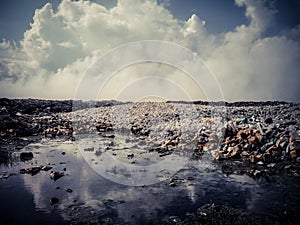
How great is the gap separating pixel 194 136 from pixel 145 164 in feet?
11.6

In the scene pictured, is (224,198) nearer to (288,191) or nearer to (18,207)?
(288,191)

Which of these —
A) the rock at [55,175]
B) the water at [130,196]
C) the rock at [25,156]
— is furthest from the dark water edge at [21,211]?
the rock at [25,156]

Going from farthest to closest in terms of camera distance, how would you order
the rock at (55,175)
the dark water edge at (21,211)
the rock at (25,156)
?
the rock at (25,156), the rock at (55,175), the dark water edge at (21,211)

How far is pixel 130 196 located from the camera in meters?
4.76

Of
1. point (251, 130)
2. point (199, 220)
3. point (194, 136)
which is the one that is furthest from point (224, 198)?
point (194, 136)

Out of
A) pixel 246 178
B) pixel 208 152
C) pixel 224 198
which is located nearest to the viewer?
pixel 224 198

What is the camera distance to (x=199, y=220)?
3.75 m

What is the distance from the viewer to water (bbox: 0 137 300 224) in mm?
3924

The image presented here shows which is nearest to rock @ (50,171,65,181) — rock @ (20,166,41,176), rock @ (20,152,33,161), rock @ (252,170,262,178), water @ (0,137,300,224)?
water @ (0,137,300,224)

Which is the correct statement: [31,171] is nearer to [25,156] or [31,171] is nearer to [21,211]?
[25,156]

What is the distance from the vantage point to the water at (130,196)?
3924 millimetres

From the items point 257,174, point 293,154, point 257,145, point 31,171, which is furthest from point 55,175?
point 293,154

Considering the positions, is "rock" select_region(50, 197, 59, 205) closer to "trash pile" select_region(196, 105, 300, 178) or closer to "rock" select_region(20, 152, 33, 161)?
"rock" select_region(20, 152, 33, 161)

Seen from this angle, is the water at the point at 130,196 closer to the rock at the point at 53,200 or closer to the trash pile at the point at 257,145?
the rock at the point at 53,200
